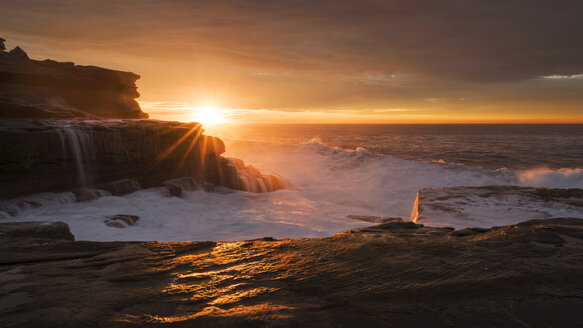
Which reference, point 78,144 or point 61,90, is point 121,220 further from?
point 61,90

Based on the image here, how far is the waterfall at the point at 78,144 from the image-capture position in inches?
468

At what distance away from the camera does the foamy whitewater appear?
9.50 meters

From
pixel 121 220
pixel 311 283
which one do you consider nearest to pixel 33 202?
pixel 121 220

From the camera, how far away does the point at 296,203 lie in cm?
1533

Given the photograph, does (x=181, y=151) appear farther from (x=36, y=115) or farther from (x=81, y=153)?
(x=36, y=115)

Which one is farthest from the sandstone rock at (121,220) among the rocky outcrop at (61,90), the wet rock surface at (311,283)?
the rocky outcrop at (61,90)

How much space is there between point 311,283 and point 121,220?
9.10 m

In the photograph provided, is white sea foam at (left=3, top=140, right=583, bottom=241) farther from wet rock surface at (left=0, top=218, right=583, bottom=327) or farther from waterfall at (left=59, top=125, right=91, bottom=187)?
wet rock surface at (left=0, top=218, right=583, bottom=327)

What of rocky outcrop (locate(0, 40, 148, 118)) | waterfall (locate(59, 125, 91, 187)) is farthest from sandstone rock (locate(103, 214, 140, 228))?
rocky outcrop (locate(0, 40, 148, 118))

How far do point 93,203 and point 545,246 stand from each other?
13.3 metres

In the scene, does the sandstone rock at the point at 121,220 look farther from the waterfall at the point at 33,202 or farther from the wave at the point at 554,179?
the wave at the point at 554,179

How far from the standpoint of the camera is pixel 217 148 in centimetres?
1798

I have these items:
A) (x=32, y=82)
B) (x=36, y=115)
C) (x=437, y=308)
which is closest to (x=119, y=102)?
(x=32, y=82)

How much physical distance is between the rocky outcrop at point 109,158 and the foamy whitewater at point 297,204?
806mm
